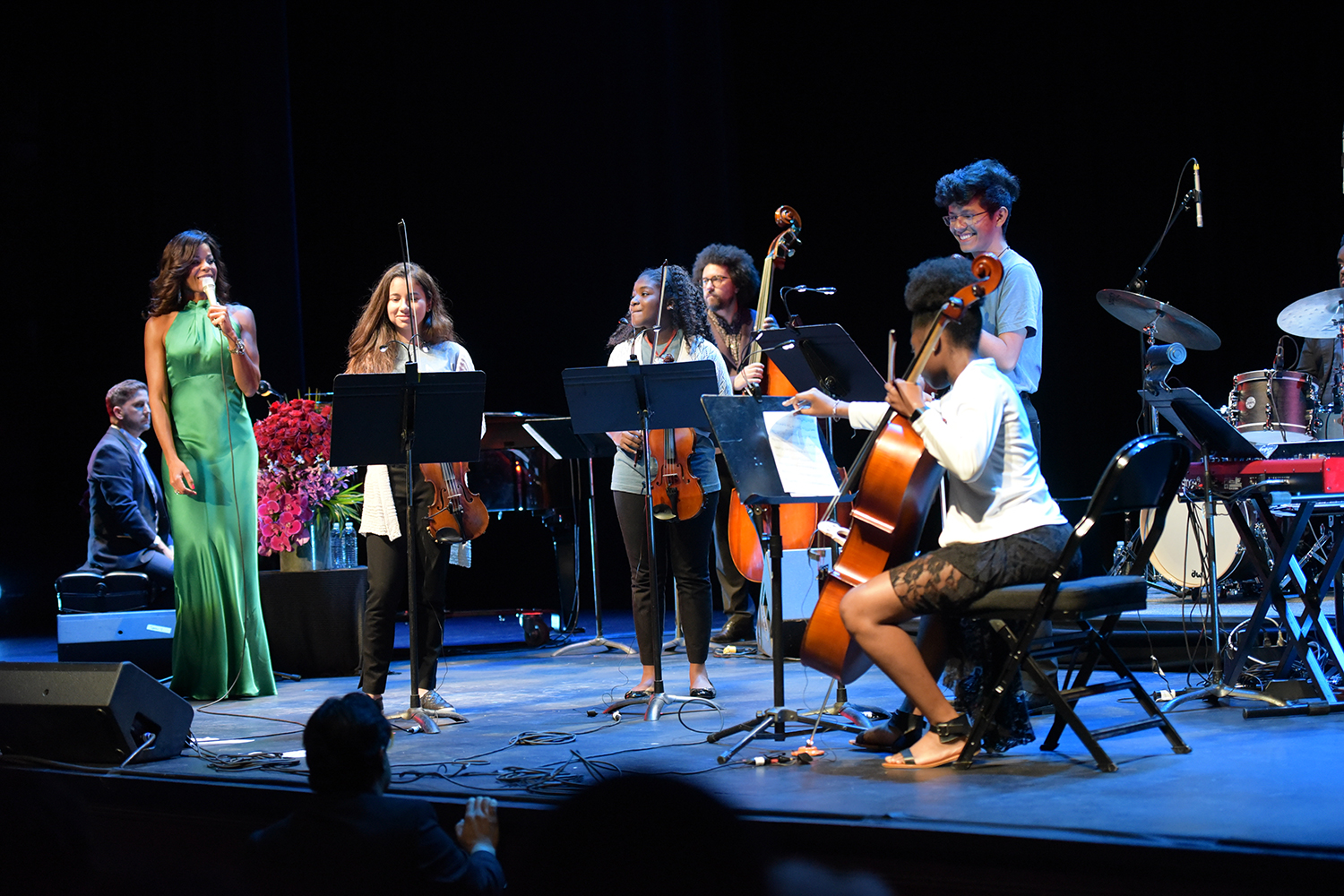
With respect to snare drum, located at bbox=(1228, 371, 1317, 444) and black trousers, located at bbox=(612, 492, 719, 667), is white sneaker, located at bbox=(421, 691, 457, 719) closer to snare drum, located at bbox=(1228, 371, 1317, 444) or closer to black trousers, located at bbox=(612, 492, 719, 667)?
black trousers, located at bbox=(612, 492, 719, 667)

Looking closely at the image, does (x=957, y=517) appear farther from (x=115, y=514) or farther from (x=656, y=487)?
(x=115, y=514)

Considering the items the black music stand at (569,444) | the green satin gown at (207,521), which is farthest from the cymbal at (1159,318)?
the green satin gown at (207,521)

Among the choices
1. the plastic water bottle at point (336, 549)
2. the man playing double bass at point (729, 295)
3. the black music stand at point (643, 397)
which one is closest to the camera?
the black music stand at point (643, 397)

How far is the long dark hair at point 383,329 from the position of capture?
14.1 feet

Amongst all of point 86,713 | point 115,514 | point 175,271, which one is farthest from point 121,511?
point 86,713

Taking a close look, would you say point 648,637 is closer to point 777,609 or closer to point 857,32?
point 777,609

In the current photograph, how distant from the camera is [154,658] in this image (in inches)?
229

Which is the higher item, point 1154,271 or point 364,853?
point 1154,271

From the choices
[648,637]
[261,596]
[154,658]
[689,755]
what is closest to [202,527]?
[261,596]

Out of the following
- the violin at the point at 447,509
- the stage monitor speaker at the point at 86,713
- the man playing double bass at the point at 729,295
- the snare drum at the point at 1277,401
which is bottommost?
the stage monitor speaker at the point at 86,713

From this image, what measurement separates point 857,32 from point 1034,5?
3.75ft

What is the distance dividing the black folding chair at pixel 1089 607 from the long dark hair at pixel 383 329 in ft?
7.58

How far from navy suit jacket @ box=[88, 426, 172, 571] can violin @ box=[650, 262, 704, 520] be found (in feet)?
12.1

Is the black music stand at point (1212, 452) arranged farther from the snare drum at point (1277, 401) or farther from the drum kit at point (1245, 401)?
the snare drum at point (1277, 401)
